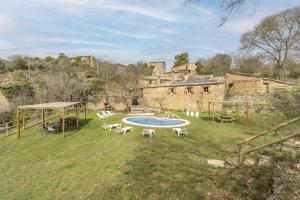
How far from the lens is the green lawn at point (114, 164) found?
8.26 meters

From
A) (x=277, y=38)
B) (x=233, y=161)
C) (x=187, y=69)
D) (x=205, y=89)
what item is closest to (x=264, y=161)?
(x=233, y=161)

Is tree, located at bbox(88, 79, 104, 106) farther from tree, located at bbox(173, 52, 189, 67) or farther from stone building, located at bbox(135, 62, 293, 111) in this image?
tree, located at bbox(173, 52, 189, 67)

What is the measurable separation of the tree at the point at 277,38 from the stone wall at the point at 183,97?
15.8 metres

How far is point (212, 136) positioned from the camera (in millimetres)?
15523

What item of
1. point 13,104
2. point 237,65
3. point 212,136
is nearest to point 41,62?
point 13,104

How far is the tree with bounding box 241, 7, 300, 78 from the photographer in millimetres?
34344

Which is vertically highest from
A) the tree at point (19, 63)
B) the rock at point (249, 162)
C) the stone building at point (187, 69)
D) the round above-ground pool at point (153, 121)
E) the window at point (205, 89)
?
the tree at point (19, 63)

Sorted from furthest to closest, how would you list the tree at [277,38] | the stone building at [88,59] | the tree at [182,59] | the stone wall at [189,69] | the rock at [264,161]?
the tree at [182,59] → the stone building at [88,59] → the stone wall at [189,69] → the tree at [277,38] → the rock at [264,161]

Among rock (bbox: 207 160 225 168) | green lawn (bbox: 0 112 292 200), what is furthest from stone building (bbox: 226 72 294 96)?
rock (bbox: 207 160 225 168)

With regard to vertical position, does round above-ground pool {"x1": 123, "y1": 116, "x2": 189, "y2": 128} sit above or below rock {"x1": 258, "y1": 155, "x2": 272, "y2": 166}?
above

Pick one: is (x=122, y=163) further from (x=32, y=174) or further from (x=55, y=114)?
(x=55, y=114)

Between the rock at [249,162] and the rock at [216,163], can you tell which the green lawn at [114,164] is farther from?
the rock at [249,162]

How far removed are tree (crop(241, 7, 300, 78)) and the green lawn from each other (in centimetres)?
2373

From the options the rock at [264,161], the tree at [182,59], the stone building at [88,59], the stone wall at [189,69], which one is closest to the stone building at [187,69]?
the stone wall at [189,69]
